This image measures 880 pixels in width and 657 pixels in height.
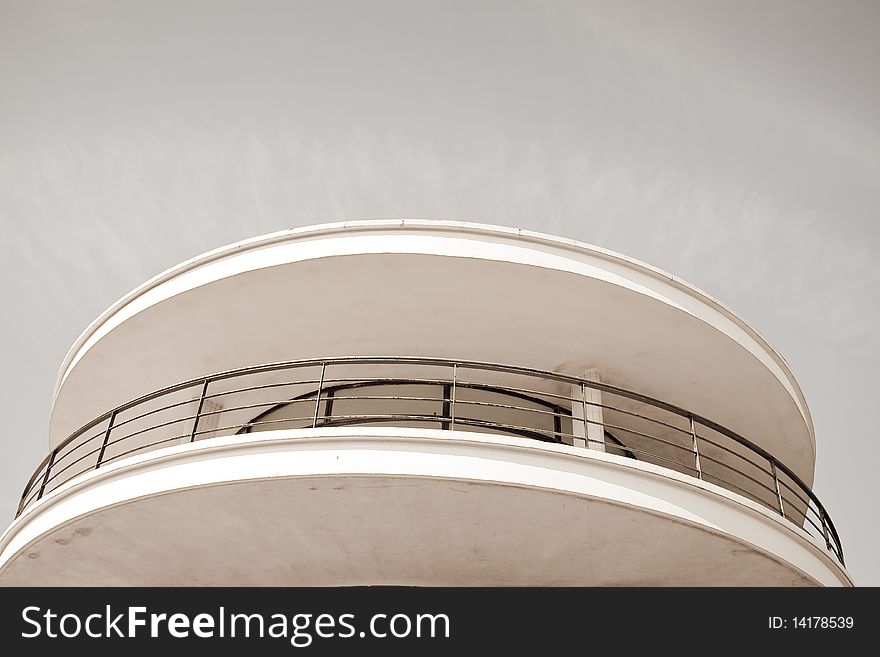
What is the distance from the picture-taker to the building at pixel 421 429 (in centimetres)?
955

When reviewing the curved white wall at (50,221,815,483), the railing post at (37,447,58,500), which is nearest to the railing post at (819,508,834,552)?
the curved white wall at (50,221,815,483)

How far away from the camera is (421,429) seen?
9.95 meters

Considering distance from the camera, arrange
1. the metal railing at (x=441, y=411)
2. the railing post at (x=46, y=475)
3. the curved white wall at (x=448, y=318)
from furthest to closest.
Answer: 1. the metal railing at (x=441, y=411)
2. the railing post at (x=46, y=475)
3. the curved white wall at (x=448, y=318)

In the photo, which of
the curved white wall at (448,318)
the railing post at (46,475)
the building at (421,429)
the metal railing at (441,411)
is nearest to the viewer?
the building at (421,429)

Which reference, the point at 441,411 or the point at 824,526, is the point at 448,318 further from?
the point at 824,526

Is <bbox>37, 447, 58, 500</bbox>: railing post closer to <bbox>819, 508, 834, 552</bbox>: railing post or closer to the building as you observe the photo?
the building

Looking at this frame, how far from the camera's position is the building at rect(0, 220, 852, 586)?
955cm

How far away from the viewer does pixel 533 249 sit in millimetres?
11797

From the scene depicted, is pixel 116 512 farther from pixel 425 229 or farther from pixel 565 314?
pixel 565 314

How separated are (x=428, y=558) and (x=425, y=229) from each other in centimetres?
453

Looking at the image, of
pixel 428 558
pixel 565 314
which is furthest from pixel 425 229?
pixel 428 558

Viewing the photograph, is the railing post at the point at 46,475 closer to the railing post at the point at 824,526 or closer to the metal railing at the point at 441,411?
the metal railing at the point at 441,411

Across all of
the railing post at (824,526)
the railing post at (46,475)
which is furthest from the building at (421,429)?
the railing post at (46,475)

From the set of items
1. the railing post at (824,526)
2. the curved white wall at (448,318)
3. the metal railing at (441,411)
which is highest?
the curved white wall at (448,318)
